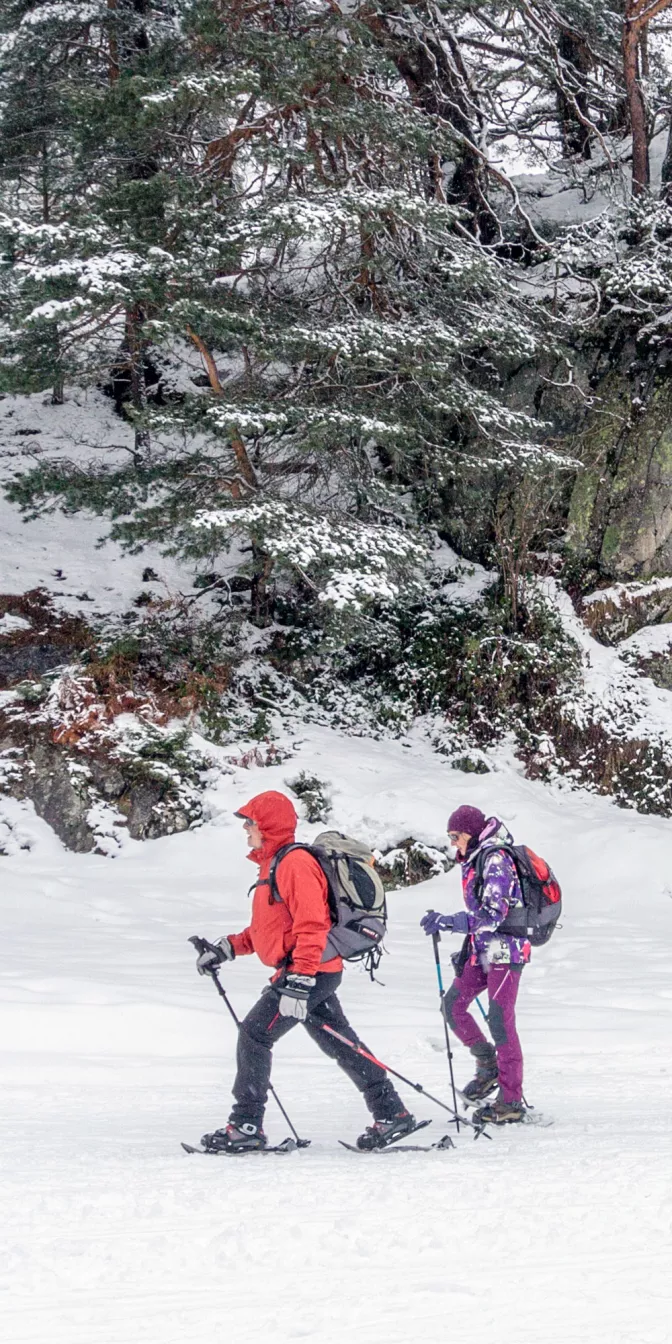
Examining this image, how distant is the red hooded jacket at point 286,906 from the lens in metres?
4.36

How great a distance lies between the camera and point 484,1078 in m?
5.29

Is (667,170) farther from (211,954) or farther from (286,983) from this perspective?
(286,983)

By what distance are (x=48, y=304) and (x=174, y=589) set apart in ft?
17.3

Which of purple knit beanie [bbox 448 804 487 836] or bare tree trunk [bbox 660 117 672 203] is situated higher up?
bare tree trunk [bbox 660 117 672 203]

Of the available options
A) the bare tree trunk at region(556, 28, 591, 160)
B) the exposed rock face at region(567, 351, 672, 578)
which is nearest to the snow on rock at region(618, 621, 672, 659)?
the exposed rock face at region(567, 351, 672, 578)

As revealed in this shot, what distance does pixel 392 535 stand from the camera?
10789mm

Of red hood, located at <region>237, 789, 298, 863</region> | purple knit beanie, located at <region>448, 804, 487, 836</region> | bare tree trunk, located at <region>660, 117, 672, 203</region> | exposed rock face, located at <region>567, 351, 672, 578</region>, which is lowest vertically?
purple knit beanie, located at <region>448, 804, 487, 836</region>

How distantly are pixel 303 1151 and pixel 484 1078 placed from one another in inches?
46.9

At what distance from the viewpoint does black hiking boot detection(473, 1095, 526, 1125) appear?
4.97 meters

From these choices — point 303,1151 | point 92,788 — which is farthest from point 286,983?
point 92,788

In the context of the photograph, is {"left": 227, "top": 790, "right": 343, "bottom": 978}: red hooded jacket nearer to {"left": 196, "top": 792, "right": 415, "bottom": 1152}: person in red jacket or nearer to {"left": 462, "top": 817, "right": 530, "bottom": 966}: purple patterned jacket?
{"left": 196, "top": 792, "right": 415, "bottom": 1152}: person in red jacket

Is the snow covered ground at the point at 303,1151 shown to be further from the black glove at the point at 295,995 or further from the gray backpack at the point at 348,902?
the gray backpack at the point at 348,902

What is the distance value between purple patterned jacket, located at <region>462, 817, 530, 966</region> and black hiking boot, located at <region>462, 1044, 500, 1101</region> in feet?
1.80

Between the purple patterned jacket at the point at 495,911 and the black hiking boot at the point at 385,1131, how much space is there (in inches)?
34.7
